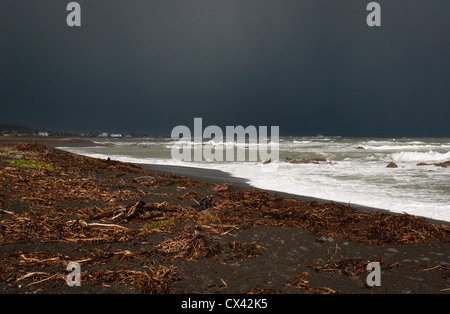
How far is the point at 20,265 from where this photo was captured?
117 inches

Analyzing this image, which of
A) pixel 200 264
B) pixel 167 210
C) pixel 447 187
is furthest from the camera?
pixel 447 187

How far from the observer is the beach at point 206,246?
289cm

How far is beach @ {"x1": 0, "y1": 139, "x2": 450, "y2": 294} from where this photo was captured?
9.50 ft

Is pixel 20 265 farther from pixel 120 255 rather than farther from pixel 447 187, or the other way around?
pixel 447 187

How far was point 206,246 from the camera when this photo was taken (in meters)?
3.79

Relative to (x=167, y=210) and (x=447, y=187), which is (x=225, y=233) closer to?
(x=167, y=210)

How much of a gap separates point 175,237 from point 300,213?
Result: 8.29 feet

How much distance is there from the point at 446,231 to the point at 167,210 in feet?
16.1

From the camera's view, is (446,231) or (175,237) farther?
(446,231)
